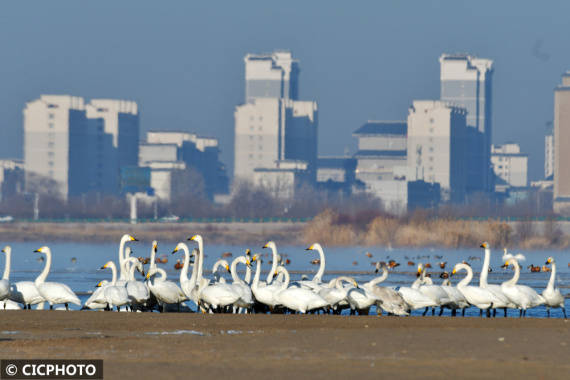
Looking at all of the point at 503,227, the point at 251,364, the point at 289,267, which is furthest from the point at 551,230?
the point at 251,364

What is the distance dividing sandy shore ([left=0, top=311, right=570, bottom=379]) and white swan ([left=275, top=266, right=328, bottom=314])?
28.4 inches

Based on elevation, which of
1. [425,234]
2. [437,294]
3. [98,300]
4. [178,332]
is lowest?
[425,234]

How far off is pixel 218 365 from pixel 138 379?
184 cm

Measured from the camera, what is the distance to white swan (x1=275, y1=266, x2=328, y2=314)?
99.8 ft

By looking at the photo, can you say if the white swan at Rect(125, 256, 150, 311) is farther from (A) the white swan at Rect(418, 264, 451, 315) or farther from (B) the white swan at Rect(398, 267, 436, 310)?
(A) the white swan at Rect(418, 264, 451, 315)

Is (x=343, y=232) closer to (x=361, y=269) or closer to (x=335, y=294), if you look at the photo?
(x=361, y=269)

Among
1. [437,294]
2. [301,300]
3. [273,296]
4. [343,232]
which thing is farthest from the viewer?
[343,232]

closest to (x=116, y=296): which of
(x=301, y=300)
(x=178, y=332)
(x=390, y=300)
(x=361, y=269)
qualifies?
(x=301, y=300)

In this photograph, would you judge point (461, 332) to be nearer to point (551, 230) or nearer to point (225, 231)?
point (551, 230)

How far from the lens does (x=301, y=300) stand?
30484mm

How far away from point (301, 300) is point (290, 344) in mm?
6820

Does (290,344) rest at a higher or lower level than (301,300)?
lower

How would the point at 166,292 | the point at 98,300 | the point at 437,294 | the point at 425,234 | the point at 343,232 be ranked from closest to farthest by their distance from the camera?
the point at 98,300 → the point at 437,294 → the point at 166,292 → the point at 425,234 → the point at 343,232

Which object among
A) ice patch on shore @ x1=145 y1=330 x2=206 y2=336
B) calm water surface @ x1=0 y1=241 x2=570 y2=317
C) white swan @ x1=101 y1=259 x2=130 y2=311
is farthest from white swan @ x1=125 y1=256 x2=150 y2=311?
calm water surface @ x1=0 y1=241 x2=570 y2=317
